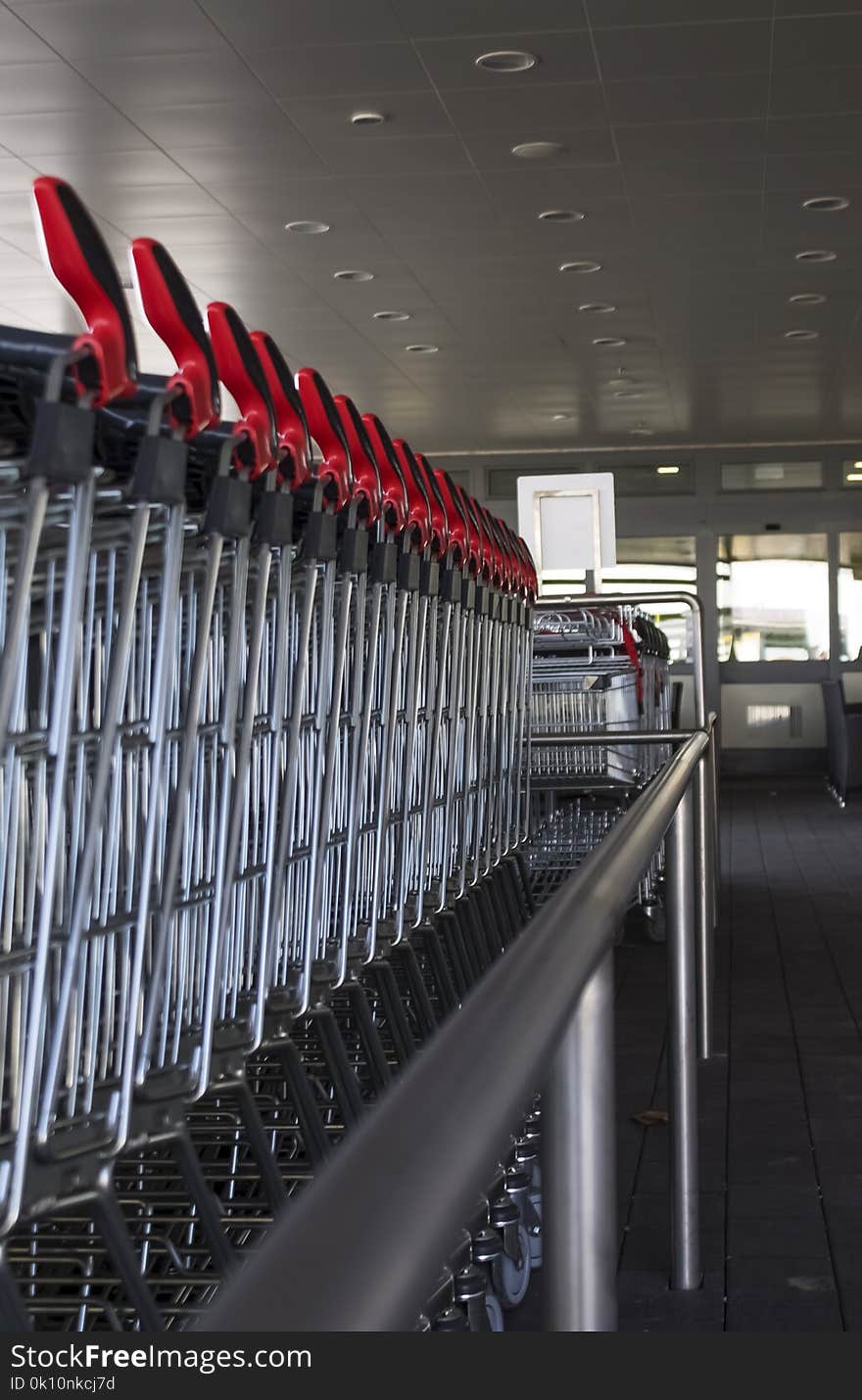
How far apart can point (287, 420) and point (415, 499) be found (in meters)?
0.64

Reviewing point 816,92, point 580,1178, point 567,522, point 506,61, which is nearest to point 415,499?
point 580,1178

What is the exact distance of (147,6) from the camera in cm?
610

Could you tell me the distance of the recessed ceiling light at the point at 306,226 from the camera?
923 cm

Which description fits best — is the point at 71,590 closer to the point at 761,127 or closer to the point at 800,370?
the point at 761,127

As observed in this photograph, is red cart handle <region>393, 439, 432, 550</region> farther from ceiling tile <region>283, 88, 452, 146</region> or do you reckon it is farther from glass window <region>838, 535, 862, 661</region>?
glass window <region>838, 535, 862, 661</region>

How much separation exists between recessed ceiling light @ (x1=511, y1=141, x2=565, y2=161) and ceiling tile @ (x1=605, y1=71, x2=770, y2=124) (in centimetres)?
42

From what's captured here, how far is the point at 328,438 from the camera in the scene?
2262 millimetres

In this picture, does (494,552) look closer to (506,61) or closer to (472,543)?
(472,543)

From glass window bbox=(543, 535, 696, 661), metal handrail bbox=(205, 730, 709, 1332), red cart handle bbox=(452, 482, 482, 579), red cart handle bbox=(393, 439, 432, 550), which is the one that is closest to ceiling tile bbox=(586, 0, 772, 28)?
red cart handle bbox=(452, 482, 482, 579)

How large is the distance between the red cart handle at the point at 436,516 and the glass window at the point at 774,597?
16.3 meters

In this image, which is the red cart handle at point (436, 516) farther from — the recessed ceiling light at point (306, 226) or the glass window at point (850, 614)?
the glass window at point (850, 614)

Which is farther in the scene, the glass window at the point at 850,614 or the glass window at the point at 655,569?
the glass window at the point at 655,569

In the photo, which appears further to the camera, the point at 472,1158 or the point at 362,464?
the point at 362,464

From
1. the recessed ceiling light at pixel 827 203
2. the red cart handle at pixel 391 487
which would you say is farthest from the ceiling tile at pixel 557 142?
the red cart handle at pixel 391 487
